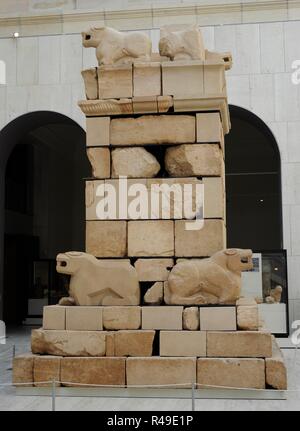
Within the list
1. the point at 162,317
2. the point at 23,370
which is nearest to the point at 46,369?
the point at 23,370

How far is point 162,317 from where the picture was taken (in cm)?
769

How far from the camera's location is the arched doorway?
1714 centimetres

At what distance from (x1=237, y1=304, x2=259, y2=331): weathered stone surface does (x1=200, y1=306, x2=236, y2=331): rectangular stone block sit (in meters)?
0.08

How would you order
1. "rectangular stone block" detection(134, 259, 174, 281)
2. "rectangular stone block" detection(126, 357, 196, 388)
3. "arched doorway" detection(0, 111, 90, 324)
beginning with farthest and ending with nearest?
"arched doorway" detection(0, 111, 90, 324)
"rectangular stone block" detection(134, 259, 174, 281)
"rectangular stone block" detection(126, 357, 196, 388)

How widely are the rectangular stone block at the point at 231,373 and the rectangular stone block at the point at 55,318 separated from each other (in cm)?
191

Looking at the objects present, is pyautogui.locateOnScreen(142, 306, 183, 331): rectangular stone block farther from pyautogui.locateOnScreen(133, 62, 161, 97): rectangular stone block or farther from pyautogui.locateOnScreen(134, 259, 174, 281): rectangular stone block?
pyautogui.locateOnScreen(133, 62, 161, 97): rectangular stone block

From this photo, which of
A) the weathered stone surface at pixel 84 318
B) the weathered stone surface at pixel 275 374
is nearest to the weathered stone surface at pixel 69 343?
the weathered stone surface at pixel 84 318

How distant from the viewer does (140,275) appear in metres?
8.09

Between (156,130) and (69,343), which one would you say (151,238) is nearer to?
(156,130)

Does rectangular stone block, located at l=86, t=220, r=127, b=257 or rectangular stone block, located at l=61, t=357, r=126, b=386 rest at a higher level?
rectangular stone block, located at l=86, t=220, r=127, b=257

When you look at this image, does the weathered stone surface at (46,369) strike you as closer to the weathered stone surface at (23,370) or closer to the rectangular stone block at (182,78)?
the weathered stone surface at (23,370)

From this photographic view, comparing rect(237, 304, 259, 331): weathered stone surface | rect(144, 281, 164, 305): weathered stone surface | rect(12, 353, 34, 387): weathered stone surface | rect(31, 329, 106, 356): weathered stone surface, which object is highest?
rect(144, 281, 164, 305): weathered stone surface

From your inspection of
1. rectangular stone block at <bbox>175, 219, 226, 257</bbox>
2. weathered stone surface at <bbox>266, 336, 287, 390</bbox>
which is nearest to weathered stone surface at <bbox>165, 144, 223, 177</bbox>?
rectangular stone block at <bbox>175, 219, 226, 257</bbox>

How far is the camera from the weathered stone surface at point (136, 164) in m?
8.38
